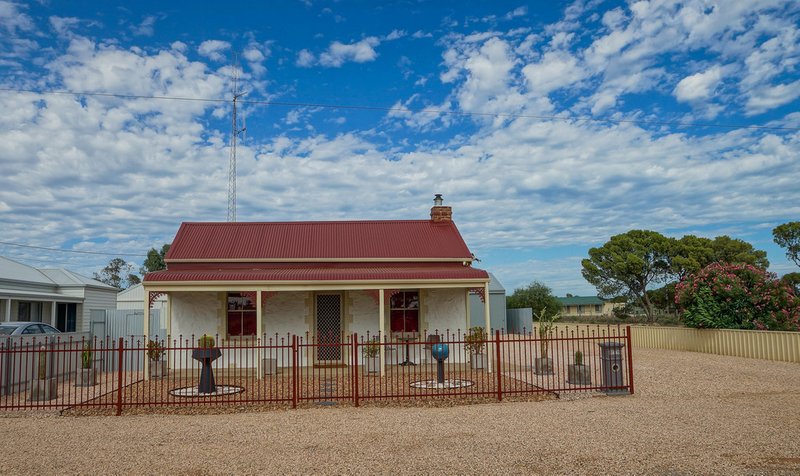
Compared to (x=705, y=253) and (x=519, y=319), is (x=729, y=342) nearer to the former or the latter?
(x=519, y=319)

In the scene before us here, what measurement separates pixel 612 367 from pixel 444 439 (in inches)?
198

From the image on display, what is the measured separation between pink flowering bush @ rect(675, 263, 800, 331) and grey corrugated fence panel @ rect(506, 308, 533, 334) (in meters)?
14.8

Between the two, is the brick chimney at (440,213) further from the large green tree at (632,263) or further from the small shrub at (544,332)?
the large green tree at (632,263)

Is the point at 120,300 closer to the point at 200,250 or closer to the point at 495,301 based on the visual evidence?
the point at 200,250

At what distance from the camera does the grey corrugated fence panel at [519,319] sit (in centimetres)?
3483

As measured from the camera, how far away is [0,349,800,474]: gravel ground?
22.9ft

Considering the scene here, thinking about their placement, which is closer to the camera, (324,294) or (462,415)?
(462,415)

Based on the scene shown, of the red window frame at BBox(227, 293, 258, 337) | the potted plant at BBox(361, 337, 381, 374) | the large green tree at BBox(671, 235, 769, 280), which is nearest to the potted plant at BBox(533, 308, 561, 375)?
the potted plant at BBox(361, 337, 381, 374)

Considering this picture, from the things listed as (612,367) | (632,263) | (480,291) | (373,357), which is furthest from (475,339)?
(632,263)

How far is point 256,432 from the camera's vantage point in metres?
8.84

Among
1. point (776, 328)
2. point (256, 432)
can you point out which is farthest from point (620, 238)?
point (256, 432)

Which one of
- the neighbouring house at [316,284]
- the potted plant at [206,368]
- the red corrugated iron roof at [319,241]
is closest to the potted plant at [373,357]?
the neighbouring house at [316,284]

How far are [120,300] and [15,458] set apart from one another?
26755 millimetres

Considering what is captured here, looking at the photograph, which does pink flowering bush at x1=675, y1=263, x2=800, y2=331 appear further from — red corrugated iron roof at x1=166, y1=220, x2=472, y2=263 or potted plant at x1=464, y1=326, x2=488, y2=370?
red corrugated iron roof at x1=166, y1=220, x2=472, y2=263
